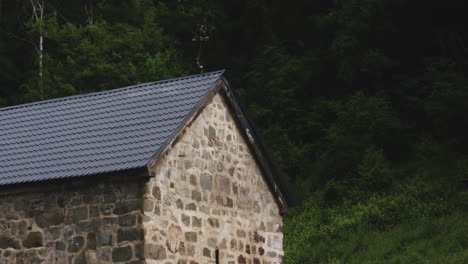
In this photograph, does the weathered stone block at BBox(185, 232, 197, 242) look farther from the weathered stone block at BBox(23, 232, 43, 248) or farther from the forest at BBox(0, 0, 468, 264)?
the forest at BBox(0, 0, 468, 264)

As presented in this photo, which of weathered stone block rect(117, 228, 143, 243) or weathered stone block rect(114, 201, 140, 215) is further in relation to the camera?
weathered stone block rect(114, 201, 140, 215)

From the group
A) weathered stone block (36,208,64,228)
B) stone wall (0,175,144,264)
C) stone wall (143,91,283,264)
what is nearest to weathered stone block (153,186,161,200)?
stone wall (143,91,283,264)

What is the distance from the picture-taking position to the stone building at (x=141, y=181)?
43.1ft

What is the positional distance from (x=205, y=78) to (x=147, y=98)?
1.04m

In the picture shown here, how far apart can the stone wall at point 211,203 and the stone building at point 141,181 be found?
2cm

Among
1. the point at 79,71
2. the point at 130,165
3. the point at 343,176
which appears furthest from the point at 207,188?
the point at 79,71

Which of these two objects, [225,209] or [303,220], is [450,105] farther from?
[225,209]

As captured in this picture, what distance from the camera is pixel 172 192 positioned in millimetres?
13578

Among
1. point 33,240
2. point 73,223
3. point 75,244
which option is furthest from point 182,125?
point 33,240

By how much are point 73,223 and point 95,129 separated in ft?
6.36

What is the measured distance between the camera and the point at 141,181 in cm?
1310

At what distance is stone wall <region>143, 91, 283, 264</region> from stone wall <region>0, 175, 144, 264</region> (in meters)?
0.30

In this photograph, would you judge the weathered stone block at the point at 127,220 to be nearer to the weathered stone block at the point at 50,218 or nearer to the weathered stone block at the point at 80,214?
the weathered stone block at the point at 80,214

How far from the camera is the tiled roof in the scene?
13547 millimetres
